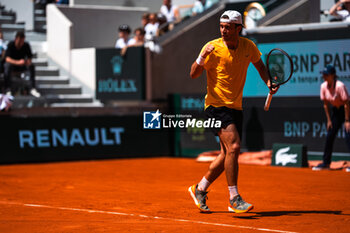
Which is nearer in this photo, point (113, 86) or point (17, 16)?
point (113, 86)

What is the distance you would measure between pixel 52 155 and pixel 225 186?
6101 millimetres

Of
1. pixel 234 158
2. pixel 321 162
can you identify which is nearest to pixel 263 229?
pixel 234 158

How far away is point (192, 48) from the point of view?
63.2 ft

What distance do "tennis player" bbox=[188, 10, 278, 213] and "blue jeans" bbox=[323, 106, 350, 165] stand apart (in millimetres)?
5596

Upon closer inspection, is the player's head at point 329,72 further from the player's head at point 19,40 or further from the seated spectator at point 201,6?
the player's head at point 19,40

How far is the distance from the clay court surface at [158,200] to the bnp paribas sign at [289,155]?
1.09ft

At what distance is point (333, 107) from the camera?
12797mm

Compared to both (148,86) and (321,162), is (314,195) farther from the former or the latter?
(148,86)

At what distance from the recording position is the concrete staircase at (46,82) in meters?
18.5

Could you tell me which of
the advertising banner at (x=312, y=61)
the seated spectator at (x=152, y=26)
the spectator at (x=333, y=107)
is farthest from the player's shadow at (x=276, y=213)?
the seated spectator at (x=152, y=26)

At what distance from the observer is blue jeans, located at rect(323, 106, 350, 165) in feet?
41.8

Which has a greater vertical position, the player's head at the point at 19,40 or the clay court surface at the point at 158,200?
the player's head at the point at 19,40

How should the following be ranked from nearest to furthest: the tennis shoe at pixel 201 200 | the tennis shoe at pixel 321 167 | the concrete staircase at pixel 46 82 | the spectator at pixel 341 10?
the tennis shoe at pixel 201 200, the tennis shoe at pixel 321 167, the spectator at pixel 341 10, the concrete staircase at pixel 46 82

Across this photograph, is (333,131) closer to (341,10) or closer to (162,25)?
(341,10)
